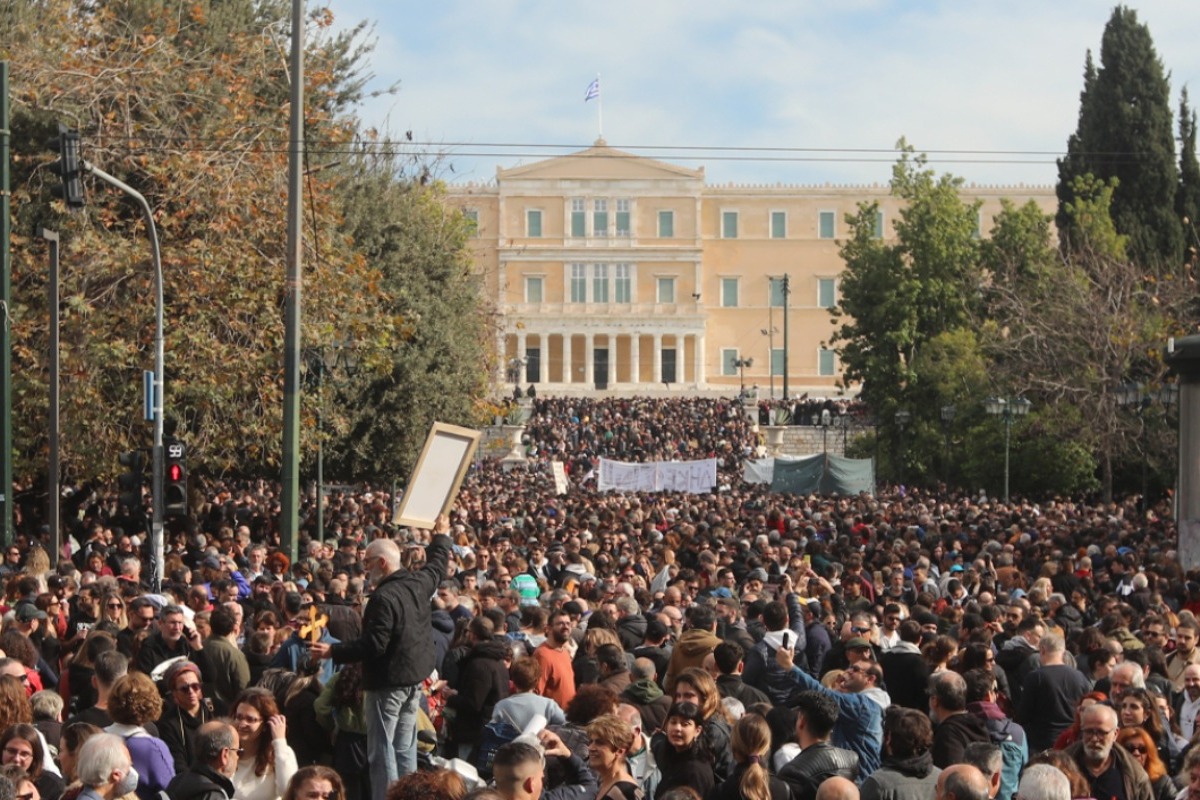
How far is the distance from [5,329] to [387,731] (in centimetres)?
1016

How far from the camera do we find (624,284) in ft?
280

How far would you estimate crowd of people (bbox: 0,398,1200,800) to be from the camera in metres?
6.22

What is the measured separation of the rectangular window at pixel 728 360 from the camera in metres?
83.6

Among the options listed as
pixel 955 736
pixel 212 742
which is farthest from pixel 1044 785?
pixel 212 742

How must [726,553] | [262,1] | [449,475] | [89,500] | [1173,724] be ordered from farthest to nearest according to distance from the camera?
[262,1] → [89,500] → [726,553] → [449,475] → [1173,724]

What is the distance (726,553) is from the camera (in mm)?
16891

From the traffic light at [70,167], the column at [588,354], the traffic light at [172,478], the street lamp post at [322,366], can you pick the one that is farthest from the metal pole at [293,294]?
the column at [588,354]

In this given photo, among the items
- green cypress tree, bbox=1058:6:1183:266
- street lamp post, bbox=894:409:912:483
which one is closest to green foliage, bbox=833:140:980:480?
street lamp post, bbox=894:409:912:483

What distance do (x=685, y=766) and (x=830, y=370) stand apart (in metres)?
76.8

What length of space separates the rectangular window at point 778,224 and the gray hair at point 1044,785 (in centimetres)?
7946

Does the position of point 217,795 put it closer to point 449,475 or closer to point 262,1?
point 449,475

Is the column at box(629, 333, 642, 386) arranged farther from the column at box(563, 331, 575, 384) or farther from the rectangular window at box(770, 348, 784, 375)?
the rectangular window at box(770, 348, 784, 375)

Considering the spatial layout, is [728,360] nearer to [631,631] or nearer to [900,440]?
[900,440]

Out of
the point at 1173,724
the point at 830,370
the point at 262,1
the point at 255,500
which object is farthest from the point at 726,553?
the point at 830,370
